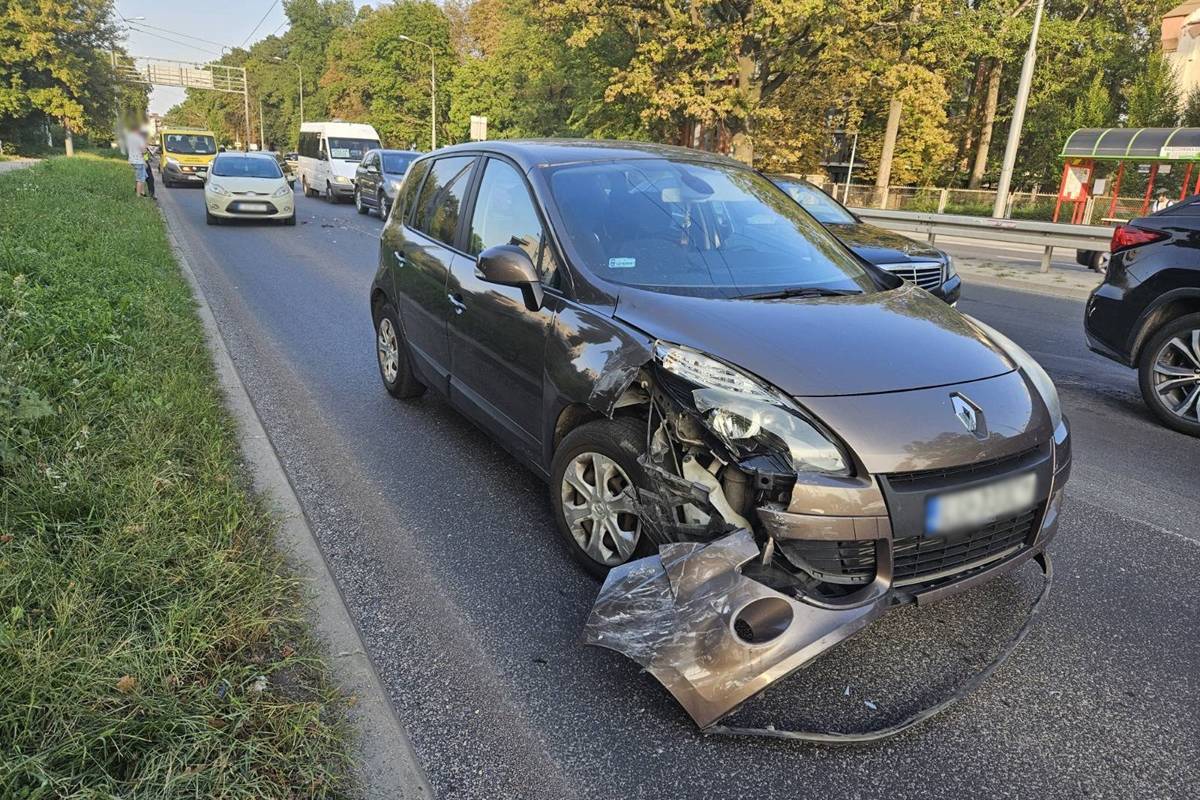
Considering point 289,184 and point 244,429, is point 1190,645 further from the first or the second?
Answer: point 289,184

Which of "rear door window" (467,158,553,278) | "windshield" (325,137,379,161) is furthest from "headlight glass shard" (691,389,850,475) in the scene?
"windshield" (325,137,379,161)

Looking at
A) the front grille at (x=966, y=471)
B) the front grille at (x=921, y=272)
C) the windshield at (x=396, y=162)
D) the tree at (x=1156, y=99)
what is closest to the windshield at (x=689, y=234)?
the front grille at (x=966, y=471)

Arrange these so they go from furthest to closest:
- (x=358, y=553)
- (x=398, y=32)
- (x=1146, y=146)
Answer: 1. (x=398, y=32)
2. (x=1146, y=146)
3. (x=358, y=553)

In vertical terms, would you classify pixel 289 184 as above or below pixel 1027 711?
above

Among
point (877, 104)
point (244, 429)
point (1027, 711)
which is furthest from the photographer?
point (877, 104)

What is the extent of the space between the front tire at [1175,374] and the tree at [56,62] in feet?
164

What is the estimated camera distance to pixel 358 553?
3.56m

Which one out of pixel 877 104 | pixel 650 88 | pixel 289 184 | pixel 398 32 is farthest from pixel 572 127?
pixel 398 32

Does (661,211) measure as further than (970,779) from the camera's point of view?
Yes

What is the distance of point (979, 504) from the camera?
2.56 m

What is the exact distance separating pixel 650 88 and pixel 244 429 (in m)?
25.8

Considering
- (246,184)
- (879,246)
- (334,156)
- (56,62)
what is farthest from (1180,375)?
(56,62)

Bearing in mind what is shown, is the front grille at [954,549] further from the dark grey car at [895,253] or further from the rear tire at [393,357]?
the dark grey car at [895,253]

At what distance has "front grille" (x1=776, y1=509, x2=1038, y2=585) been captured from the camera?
8.02 ft
